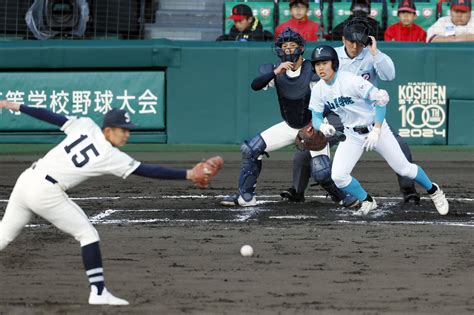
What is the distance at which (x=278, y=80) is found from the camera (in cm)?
1202

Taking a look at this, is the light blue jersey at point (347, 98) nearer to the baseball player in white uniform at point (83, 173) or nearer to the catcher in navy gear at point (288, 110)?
the catcher in navy gear at point (288, 110)

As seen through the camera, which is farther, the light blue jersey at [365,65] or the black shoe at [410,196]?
the black shoe at [410,196]

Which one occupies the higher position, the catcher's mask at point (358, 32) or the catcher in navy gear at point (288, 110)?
the catcher's mask at point (358, 32)

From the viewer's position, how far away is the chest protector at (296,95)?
39.2 ft

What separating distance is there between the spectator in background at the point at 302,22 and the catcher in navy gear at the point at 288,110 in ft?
17.7

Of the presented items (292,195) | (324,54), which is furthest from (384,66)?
(292,195)

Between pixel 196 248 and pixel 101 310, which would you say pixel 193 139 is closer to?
pixel 196 248

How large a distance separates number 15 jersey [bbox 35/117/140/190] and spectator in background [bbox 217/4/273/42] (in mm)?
9726

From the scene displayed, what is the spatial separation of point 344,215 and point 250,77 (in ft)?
19.1

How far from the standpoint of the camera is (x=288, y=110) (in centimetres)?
1210

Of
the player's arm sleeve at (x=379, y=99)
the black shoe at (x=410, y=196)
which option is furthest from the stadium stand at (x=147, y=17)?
the player's arm sleeve at (x=379, y=99)

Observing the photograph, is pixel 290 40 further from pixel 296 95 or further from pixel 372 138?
pixel 372 138

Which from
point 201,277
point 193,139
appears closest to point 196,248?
point 201,277

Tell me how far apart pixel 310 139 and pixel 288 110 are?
47cm
